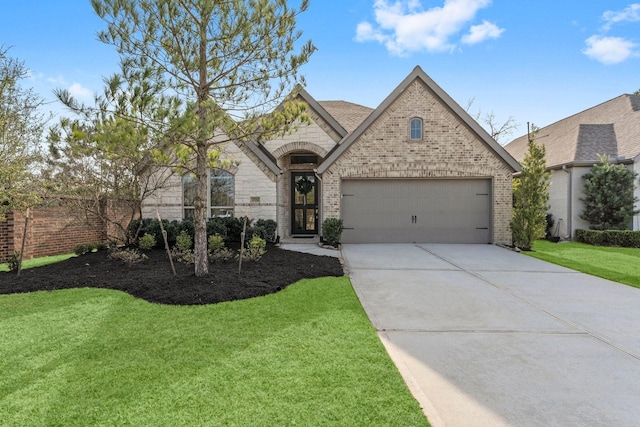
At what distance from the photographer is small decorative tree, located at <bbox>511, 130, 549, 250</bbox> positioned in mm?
11617

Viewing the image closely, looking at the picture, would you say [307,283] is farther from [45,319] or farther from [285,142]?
[285,142]

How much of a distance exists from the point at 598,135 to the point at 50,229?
23620 millimetres

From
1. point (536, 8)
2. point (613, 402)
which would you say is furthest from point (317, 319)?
point (536, 8)

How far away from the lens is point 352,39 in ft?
39.0

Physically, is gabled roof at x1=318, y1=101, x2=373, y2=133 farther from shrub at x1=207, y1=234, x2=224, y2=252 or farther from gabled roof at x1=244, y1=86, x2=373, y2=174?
shrub at x1=207, y1=234, x2=224, y2=252

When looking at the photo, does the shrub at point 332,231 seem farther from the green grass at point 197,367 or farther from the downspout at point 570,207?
the downspout at point 570,207

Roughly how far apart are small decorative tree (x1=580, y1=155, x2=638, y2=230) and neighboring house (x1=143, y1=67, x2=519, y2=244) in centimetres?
537

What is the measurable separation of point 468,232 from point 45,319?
1246 centimetres

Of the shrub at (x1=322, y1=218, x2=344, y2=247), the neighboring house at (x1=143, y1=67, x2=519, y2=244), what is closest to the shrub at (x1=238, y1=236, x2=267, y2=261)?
the shrub at (x1=322, y1=218, x2=344, y2=247)

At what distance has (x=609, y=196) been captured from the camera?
14.2m

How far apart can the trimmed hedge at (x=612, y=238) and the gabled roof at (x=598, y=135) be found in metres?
3.40

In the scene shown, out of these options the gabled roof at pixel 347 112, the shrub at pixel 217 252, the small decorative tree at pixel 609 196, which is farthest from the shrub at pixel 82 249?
the small decorative tree at pixel 609 196

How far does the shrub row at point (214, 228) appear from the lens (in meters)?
10.8

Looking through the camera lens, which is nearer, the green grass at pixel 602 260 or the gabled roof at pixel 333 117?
the green grass at pixel 602 260
